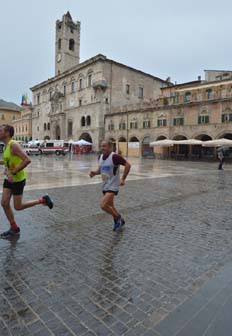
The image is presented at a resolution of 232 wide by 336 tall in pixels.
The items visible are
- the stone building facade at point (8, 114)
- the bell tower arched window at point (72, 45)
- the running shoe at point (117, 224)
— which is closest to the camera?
the running shoe at point (117, 224)

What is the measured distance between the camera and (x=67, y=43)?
57812mm

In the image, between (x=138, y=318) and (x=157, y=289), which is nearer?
(x=138, y=318)

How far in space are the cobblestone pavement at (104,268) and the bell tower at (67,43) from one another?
59535mm

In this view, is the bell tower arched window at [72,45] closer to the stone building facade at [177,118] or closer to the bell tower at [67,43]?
the bell tower at [67,43]

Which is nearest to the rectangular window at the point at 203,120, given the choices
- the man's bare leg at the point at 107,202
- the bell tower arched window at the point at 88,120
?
the bell tower arched window at the point at 88,120

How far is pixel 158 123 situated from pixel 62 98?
2794cm

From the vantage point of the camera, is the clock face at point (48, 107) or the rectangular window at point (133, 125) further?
the clock face at point (48, 107)

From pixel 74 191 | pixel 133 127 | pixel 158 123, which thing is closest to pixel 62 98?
pixel 133 127

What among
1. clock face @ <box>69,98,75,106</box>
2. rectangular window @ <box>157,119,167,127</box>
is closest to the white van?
clock face @ <box>69,98,75,106</box>

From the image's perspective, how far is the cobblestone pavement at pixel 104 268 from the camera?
230 cm

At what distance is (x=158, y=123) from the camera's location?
38.3m

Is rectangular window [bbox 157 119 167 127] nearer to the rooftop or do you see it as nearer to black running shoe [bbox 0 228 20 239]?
black running shoe [bbox 0 228 20 239]

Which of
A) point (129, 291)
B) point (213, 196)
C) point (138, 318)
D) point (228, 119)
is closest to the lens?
point (138, 318)

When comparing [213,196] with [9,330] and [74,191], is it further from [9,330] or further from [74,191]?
[9,330]
